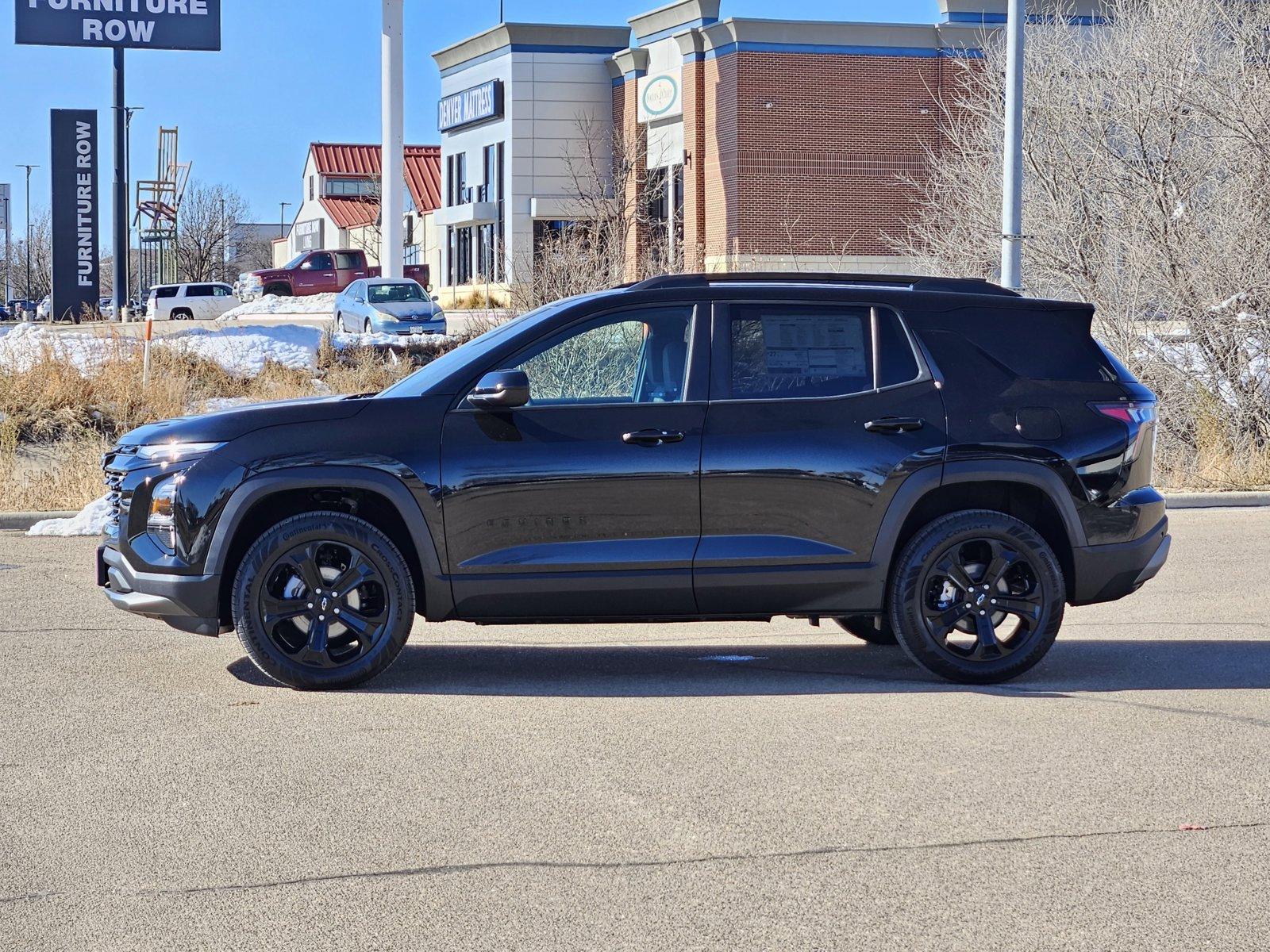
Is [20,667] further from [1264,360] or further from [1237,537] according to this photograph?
[1264,360]

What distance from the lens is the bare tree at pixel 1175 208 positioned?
1719 centimetres

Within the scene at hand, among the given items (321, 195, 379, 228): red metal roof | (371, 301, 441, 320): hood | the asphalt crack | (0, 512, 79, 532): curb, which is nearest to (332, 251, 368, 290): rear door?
(371, 301, 441, 320): hood

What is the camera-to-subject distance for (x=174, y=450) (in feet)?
22.9

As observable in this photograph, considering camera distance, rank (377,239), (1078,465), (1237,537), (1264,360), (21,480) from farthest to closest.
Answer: (377,239), (1264,360), (21,480), (1237,537), (1078,465)

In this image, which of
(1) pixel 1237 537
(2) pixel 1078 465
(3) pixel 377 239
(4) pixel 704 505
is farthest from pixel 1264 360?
(3) pixel 377 239

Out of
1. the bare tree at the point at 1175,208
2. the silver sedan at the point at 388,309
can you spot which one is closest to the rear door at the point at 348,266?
the silver sedan at the point at 388,309

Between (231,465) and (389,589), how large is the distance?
88 cm

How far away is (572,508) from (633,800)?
191 centimetres

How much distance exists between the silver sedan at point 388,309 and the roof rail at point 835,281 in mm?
23658

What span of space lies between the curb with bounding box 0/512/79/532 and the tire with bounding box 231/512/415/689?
721 centimetres

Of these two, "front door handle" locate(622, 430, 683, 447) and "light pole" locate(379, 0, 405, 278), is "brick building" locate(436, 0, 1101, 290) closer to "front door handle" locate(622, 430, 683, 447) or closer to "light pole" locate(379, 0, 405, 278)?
"light pole" locate(379, 0, 405, 278)

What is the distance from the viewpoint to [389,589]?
6.95 metres

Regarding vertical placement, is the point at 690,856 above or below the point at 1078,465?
below

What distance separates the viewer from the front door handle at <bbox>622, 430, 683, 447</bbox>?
7023mm
